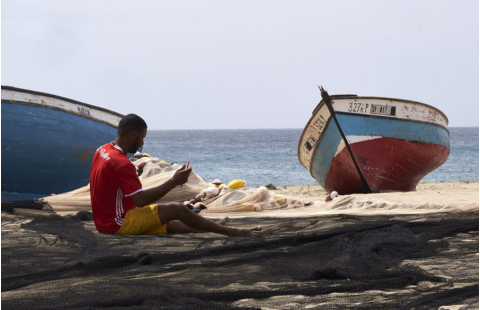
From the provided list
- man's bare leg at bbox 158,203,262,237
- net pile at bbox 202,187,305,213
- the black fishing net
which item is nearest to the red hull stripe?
net pile at bbox 202,187,305,213

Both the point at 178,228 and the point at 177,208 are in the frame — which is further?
the point at 178,228

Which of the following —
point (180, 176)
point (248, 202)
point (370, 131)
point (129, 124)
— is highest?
point (370, 131)

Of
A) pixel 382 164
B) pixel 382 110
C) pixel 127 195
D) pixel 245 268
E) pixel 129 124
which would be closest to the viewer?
pixel 245 268

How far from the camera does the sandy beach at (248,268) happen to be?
2490mm

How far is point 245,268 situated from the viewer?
311 cm

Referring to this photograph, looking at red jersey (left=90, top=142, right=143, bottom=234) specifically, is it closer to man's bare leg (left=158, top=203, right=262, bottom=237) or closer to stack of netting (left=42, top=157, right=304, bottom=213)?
man's bare leg (left=158, top=203, right=262, bottom=237)

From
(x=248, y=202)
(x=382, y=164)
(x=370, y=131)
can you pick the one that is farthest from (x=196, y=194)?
(x=382, y=164)

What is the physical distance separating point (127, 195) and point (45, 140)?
7.40 metres

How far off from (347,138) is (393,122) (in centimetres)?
95

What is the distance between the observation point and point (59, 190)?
36.3ft

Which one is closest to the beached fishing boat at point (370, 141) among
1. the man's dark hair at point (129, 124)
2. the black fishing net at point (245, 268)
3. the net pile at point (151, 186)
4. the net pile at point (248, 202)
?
the net pile at point (248, 202)

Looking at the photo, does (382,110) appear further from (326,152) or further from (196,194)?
(196,194)

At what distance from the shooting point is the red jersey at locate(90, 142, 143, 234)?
12.1 feet

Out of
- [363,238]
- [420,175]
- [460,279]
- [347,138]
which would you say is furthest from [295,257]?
[420,175]
